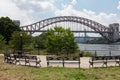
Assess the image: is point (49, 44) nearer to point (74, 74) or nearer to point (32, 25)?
point (74, 74)

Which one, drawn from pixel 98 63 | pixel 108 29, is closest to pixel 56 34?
pixel 98 63

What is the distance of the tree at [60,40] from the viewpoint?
1642 inches

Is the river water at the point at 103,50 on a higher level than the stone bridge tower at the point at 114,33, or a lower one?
lower

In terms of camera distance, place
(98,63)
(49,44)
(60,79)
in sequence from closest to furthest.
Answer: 1. (60,79)
2. (98,63)
3. (49,44)

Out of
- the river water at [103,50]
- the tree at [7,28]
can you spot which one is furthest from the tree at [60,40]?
the tree at [7,28]

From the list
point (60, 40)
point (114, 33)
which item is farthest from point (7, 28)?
point (114, 33)

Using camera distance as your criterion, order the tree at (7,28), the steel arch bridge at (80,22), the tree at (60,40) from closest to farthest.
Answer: the tree at (60,40) < the tree at (7,28) < the steel arch bridge at (80,22)

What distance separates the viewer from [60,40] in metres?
42.7

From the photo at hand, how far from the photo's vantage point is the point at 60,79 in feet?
43.5

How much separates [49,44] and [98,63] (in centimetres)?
2208

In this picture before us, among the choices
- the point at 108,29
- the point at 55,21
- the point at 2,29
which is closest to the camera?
the point at 2,29

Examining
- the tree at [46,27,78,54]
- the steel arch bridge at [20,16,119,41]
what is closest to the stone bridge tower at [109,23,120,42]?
the steel arch bridge at [20,16,119,41]

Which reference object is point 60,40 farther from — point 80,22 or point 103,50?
point 80,22

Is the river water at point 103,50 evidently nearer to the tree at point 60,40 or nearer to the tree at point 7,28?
the tree at point 60,40
